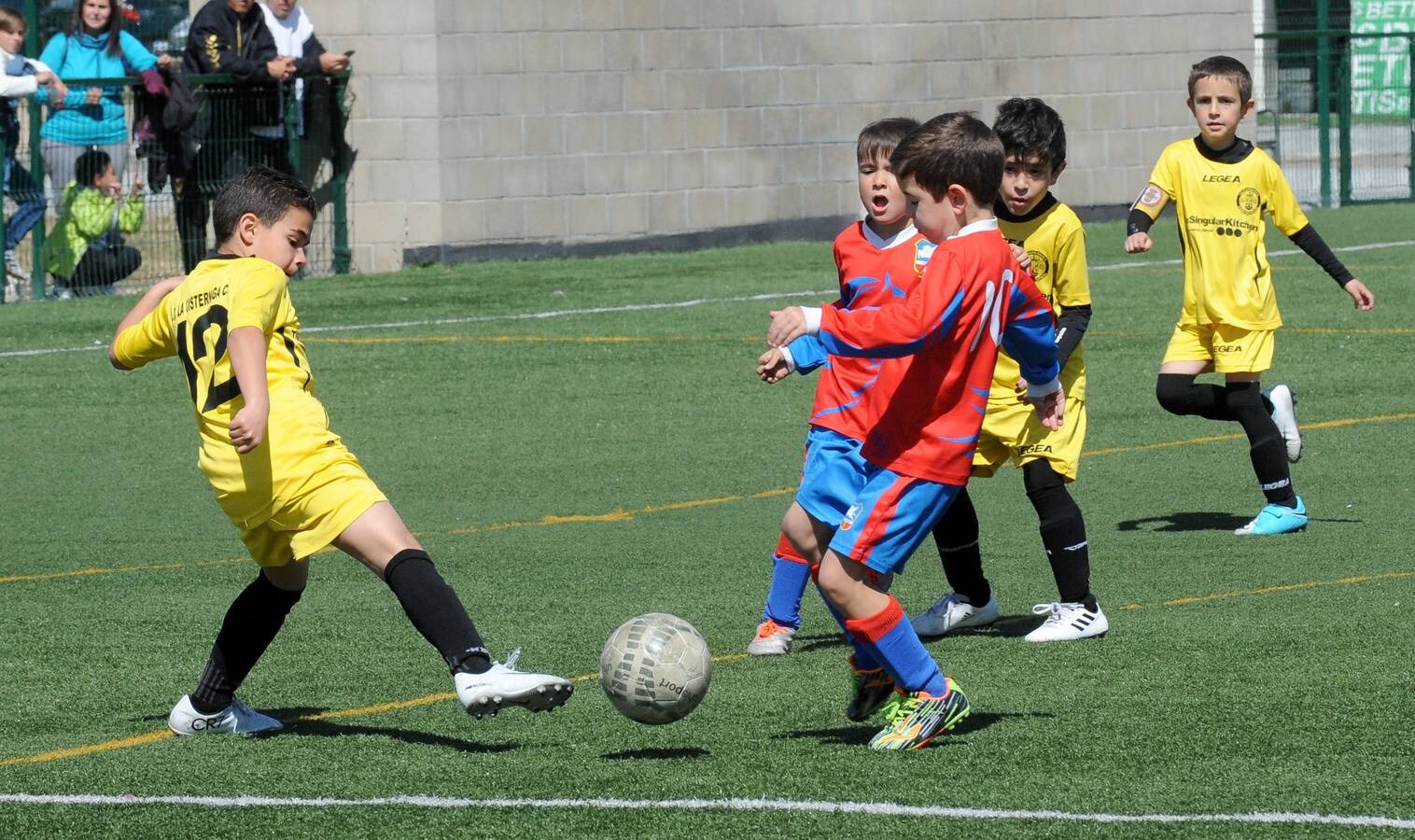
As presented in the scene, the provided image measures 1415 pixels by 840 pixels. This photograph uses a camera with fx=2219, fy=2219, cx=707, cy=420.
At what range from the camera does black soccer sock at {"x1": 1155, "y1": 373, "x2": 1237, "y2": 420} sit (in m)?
9.16

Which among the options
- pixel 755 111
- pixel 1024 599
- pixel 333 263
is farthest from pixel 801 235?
pixel 1024 599

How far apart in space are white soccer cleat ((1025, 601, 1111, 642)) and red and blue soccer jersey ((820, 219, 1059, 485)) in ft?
5.08

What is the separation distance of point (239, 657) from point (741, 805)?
1.65 meters

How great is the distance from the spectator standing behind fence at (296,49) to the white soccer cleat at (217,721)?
1301cm

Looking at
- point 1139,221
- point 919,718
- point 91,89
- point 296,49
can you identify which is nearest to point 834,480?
point 919,718

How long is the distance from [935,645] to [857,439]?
3.18ft

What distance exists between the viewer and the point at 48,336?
1517cm

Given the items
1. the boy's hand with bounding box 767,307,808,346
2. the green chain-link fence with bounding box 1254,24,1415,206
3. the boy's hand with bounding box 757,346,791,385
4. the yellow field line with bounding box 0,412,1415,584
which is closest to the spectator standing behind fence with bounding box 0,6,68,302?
the yellow field line with bounding box 0,412,1415,584

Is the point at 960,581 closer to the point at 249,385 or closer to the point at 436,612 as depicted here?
the point at 436,612

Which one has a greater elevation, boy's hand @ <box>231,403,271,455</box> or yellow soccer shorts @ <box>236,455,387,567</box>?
boy's hand @ <box>231,403,271,455</box>

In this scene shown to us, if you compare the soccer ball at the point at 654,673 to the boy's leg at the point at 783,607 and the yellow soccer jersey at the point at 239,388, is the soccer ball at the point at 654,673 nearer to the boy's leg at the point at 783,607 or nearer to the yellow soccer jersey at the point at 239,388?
the yellow soccer jersey at the point at 239,388

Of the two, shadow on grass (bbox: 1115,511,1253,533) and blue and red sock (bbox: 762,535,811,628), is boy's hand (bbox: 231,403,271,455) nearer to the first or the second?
blue and red sock (bbox: 762,535,811,628)

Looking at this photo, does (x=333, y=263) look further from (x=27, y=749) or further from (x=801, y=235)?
(x=27, y=749)

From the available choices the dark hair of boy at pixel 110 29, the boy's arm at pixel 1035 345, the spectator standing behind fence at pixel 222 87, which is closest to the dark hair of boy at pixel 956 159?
the boy's arm at pixel 1035 345
